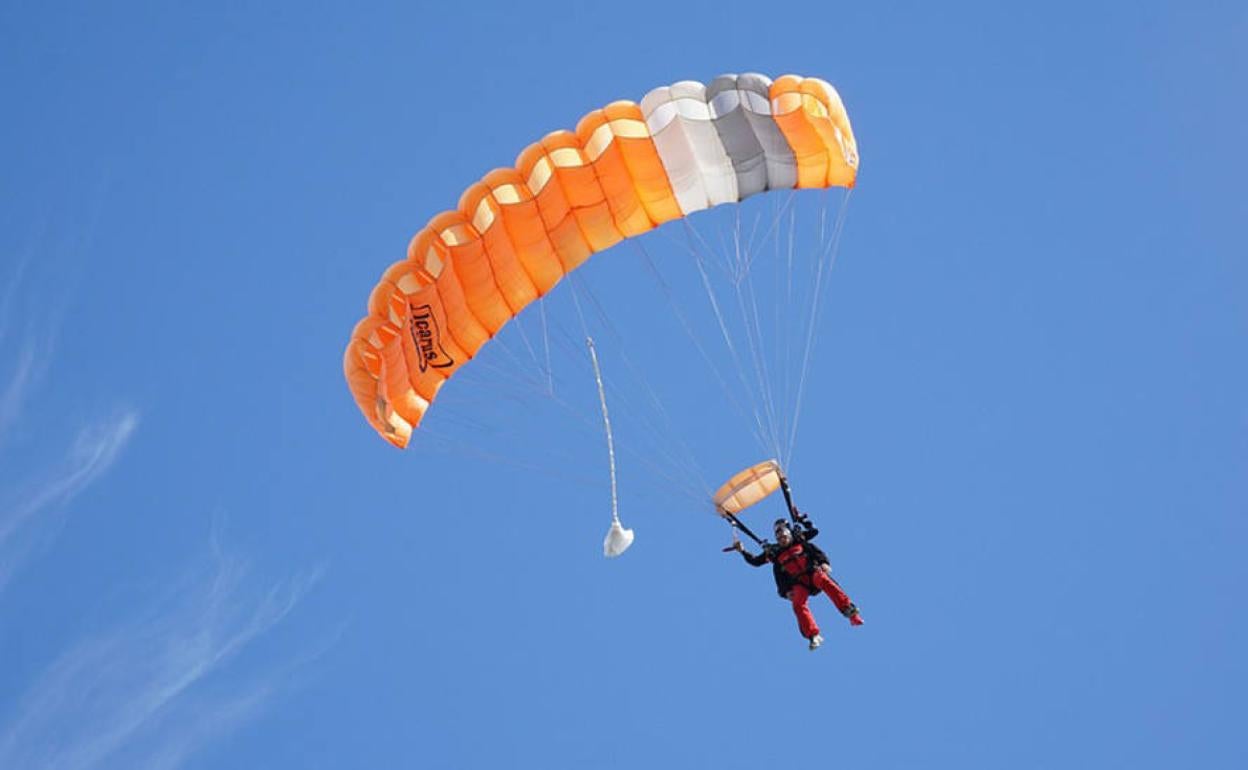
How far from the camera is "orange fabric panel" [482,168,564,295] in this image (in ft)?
53.2

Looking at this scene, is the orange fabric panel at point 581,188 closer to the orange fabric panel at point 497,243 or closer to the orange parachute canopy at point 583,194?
the orange parachute canopy at point 583,194

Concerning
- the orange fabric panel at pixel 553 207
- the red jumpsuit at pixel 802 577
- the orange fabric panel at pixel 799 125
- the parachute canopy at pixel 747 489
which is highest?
the orange fabric panel at pixel 799 125

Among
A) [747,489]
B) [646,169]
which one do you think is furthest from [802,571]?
[646,169]

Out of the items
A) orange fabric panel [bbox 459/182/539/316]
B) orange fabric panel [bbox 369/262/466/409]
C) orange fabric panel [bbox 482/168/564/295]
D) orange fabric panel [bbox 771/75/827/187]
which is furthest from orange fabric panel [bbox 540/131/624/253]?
orange fabric panel [bbox 771/75/827/187]

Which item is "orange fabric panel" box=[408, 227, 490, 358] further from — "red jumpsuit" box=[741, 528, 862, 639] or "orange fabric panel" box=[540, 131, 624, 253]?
"red jumpsuit" box=[741, 528, 862, 639]

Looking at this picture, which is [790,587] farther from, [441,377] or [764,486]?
[441,377]

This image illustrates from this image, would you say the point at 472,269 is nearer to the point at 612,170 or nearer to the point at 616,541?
the point at 612,170

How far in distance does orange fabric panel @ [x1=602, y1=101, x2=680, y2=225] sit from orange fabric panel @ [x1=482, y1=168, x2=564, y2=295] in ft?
3.38

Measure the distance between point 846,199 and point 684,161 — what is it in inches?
80.7

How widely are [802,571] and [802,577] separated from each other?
2.3 inches

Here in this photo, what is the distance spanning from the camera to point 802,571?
16359mm

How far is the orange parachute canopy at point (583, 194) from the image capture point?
1620 centimetres

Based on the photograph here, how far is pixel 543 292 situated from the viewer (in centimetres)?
1642

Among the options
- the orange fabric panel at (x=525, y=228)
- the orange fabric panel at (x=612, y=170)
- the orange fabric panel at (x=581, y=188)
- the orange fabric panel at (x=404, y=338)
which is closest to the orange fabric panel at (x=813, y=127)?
the orange fabric panel at (x=612, y=170)
